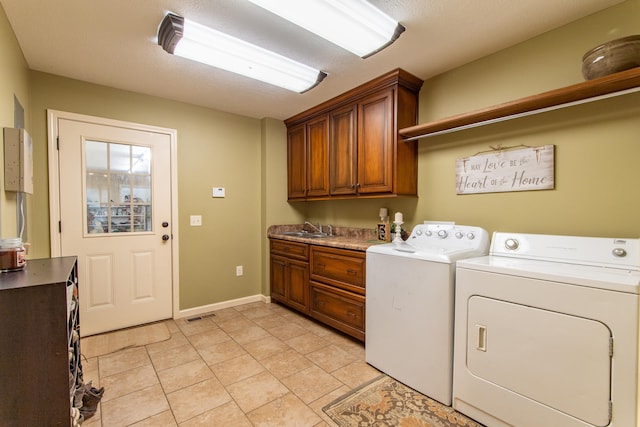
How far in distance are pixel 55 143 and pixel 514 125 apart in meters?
3.66

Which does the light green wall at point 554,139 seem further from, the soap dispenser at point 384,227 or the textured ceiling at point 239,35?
the soap dispenser at point 384,227

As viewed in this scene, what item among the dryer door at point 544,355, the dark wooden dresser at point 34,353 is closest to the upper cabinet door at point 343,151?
the dryer door at point 544,355

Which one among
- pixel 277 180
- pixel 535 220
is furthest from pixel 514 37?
pixel 277 180

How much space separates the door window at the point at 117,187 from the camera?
2656 mm

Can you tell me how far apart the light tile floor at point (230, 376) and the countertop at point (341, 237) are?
86 cm

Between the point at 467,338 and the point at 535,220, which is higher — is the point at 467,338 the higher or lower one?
the lower one

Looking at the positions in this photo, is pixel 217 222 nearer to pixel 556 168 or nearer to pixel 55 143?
pixel 55 143

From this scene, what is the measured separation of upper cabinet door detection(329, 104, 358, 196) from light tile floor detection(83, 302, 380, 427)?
4.76 ft

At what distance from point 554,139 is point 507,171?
32 centimetres

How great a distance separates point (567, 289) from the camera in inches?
50.9

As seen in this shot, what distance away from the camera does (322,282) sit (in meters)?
2.81

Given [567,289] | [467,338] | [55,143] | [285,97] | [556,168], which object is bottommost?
[467,338]

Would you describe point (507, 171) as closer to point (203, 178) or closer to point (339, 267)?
point (339, 267)

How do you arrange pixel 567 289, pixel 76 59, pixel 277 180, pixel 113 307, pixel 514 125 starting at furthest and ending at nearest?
pixel 277 180 → pixel 113 307 → pixel 76 59 → pixel 514 125 → pixel 567 289
